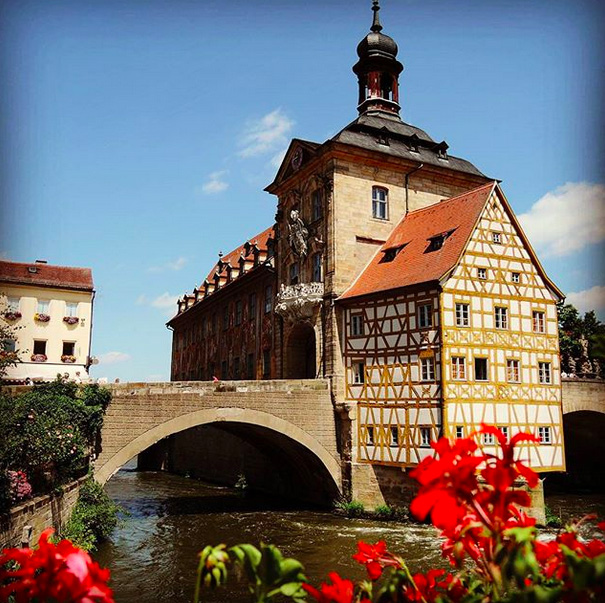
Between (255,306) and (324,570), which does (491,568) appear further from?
(255,306)

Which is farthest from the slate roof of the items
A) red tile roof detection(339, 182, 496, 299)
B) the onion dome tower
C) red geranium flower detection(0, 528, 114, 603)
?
red geranium flower detection(0, 528, 114, 603)

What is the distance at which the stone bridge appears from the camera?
19969mm

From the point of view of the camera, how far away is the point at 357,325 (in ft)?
79.3

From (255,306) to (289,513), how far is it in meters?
12.7

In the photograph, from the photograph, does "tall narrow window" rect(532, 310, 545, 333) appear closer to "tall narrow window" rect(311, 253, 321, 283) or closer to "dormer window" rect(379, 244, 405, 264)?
"dormer window" rect(379, 244, 405, 264)

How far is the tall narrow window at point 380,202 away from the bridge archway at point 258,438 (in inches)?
370

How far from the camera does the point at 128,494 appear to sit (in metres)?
30.4

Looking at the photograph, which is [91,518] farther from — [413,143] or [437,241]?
[413,143]

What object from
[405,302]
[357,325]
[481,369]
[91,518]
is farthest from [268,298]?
[91,518]

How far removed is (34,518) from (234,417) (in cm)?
990

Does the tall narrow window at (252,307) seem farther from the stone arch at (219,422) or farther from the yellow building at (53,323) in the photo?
the stone arch at (219,422)

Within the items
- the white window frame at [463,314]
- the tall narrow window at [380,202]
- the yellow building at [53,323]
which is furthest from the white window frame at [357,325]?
the yellow building at [53,323]

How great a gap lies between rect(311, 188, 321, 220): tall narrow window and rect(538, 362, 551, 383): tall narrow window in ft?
34.1

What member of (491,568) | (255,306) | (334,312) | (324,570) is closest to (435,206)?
(334,312)
